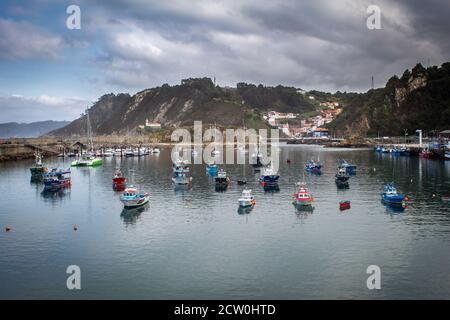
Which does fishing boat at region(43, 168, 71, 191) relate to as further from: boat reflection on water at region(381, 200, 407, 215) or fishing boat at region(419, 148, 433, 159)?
fishing boat at region(419, 148, 433, 159)

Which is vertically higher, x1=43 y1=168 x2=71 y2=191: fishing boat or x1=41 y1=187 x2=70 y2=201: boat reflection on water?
x1=43 y1=168 x2=71 y2=191: fishing boat

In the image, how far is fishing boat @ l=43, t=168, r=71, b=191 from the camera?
84.3 metres

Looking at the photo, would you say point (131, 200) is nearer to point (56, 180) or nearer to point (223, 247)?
point (223, 247)

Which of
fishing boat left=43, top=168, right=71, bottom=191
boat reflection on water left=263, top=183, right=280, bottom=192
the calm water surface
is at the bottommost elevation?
the calm water surface

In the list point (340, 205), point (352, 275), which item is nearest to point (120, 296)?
point (352, 275)

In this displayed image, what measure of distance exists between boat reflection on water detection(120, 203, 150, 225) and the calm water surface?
0.65ft

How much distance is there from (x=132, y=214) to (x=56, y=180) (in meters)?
30.1

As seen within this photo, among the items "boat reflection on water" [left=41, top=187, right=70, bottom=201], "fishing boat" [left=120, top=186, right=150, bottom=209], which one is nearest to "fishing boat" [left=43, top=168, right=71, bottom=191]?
"boat reflection on water" [left=41, top=187, right=70, bottom=201]

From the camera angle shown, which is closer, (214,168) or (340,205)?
(340,205)

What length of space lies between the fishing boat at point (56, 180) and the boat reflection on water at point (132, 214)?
25.4 metres

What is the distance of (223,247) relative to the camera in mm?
44719

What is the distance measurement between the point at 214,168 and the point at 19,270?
7374 centimetres
